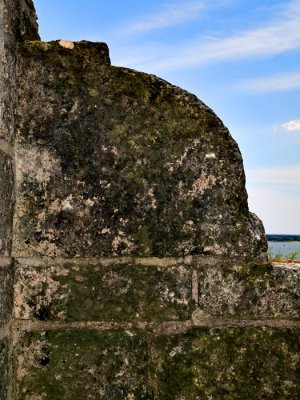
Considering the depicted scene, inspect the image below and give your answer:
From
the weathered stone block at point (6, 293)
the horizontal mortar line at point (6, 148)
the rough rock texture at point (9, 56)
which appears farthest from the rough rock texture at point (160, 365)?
the rough rock texture at point (9, 56)

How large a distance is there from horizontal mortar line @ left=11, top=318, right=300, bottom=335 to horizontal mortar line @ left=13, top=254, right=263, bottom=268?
222 mm

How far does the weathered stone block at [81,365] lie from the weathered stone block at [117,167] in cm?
33

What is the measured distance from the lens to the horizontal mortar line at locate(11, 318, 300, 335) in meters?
2.19

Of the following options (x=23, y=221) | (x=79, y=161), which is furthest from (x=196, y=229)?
(x=23, y=221)

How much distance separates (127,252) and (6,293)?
48 centimetres

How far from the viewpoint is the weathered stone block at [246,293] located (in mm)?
2201

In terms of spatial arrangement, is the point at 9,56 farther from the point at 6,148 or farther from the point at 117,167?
the point at 117,167

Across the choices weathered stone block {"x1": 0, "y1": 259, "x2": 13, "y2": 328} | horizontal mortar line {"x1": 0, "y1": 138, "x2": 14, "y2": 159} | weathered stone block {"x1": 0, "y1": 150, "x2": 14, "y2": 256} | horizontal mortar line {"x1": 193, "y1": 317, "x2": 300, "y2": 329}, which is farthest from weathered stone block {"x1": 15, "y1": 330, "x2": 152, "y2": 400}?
horizontal mortar line {"x1": 0, "y1": 138, "x2": 14, "y2": 159}

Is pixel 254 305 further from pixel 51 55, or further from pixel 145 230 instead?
pixel 51 55

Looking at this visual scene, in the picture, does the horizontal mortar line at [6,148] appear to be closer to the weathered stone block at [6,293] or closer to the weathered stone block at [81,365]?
the weathered stone block at [6,293]

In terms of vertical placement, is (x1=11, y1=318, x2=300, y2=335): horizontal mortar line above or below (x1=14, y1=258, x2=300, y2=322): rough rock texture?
below

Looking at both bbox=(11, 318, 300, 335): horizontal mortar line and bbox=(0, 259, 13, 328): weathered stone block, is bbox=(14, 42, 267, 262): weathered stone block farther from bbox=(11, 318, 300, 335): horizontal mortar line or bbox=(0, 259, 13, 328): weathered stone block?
bbox=(11, 318, 300, 335): horizontal mortar line

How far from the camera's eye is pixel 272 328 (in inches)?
86.9

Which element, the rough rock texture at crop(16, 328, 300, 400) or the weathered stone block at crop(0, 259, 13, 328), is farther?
the rough rock texture at crop(16, 328, 300, 400)
